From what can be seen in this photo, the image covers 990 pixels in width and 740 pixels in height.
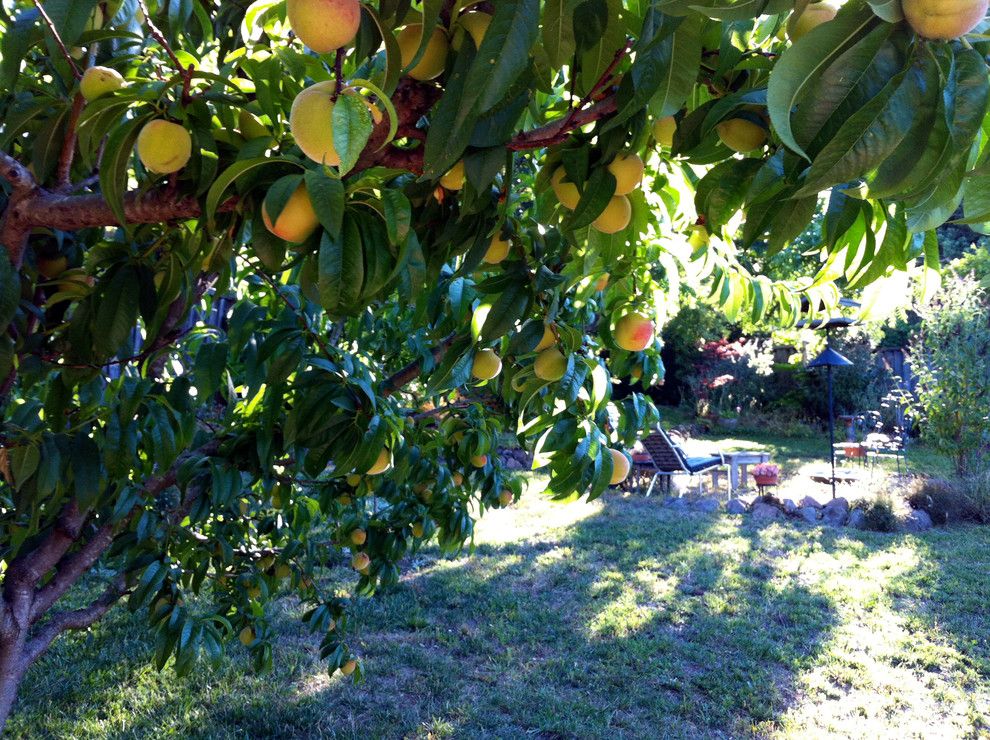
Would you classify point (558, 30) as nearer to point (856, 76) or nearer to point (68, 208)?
point (856, 76)

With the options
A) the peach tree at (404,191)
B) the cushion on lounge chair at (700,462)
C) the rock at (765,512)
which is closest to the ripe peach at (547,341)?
the peach tree at (404,191)

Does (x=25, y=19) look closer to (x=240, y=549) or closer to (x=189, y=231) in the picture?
(x=189, y=231)

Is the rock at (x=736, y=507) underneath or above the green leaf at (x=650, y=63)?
underneath

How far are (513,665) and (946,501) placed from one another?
503 centimetres

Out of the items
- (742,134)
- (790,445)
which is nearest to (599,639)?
(742,134)

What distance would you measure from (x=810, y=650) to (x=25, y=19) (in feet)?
15.2

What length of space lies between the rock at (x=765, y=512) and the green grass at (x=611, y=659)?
106 cm

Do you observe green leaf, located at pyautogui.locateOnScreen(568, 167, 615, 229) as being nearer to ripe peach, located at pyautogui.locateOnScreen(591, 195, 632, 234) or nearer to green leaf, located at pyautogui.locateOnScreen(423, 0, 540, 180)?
ripe peach, located at pyautogui.locateOnScreen(591, 195, 632, 234)

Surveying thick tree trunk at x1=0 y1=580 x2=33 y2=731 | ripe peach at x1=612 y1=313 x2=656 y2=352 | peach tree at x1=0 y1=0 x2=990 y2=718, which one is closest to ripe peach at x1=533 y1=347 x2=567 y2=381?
peach tree at x1=0 y1=0 x2=990 y2=718

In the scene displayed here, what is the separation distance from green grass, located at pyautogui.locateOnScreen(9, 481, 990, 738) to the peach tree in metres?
1.82

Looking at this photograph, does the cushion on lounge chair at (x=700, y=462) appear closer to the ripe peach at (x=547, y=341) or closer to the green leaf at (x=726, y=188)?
the ripe peach at (x=547, y=341)

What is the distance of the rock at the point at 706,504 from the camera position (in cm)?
789

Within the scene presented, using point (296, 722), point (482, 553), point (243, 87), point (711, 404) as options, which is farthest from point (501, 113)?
point (711, 404)

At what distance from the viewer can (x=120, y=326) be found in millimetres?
1085
